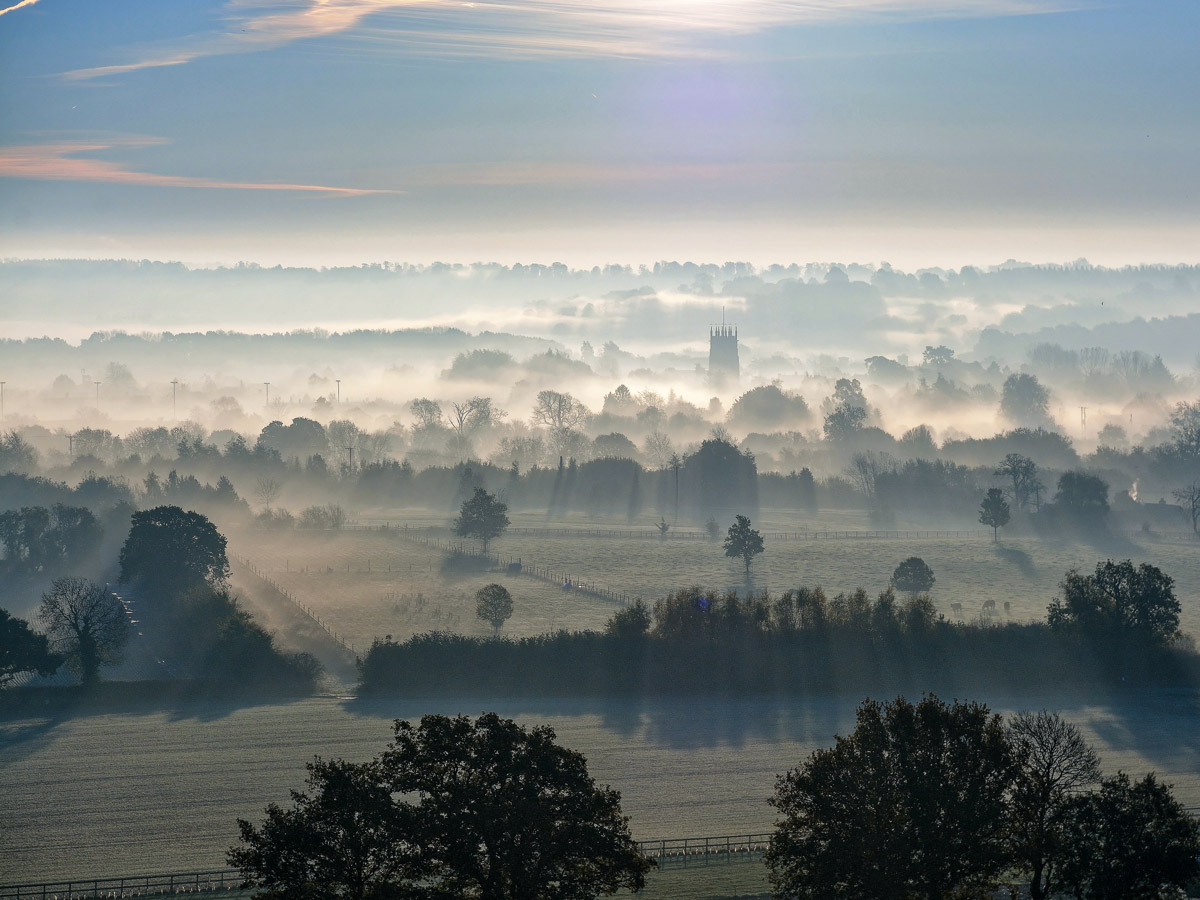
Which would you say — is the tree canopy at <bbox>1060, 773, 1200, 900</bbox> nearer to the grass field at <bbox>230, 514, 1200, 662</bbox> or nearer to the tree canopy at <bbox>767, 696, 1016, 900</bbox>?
the tree canopy at <bbox>767, 696, 1016, 900</bbox>

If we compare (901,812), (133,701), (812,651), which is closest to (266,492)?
(133,701)

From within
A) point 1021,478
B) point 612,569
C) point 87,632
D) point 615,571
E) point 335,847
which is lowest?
point 335,847

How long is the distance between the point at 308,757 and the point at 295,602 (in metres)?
39.0

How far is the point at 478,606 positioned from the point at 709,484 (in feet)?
254

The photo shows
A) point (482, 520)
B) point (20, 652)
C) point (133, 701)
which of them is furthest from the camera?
point (482, 520)

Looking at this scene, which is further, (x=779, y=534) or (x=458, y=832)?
(x=779, y=534)

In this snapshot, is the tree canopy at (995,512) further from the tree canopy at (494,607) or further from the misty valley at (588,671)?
the tree canopy at (494,607)

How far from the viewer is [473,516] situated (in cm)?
11856

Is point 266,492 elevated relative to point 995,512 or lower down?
elevated

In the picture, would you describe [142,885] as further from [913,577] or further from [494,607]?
[913,577]

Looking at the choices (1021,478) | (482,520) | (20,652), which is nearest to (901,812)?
(20,652)

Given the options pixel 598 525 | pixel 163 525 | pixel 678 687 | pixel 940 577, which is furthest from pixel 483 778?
pixel 598 525

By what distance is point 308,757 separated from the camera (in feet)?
193

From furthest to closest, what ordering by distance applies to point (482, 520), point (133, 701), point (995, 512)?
1. point (995, 512)
2. point (482, 520)
3. point (133, 701)
